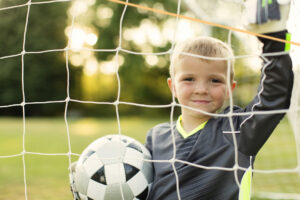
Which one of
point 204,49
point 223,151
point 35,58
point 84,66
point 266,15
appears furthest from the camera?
point 84,66

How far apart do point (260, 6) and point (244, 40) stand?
2.00 meters

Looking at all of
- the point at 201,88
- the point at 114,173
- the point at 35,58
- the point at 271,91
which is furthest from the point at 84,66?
the point at 271,91

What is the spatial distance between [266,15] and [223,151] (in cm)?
59

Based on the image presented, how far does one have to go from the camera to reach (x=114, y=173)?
1.67 metres

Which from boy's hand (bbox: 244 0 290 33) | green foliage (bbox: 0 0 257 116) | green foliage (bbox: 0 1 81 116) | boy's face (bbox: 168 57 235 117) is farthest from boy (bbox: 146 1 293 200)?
green foliage (bbox: 0 1 81 116)

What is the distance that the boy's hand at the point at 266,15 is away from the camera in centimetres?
116

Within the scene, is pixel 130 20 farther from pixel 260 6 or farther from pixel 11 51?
pixel 260 6

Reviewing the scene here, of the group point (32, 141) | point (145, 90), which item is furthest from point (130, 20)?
point (32, 141)

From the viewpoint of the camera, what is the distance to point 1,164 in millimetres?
A: 4480

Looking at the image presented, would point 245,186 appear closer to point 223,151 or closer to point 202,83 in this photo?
point 223,151

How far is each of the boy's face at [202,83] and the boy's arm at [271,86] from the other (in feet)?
0.94

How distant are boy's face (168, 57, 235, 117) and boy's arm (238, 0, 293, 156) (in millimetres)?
285

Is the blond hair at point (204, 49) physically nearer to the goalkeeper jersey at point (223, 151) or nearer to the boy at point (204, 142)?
the boy at point (204, 142)

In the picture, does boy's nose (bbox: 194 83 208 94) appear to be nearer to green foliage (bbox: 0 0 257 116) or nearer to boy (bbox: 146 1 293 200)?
boy (bbox: 146 1 293 200)
